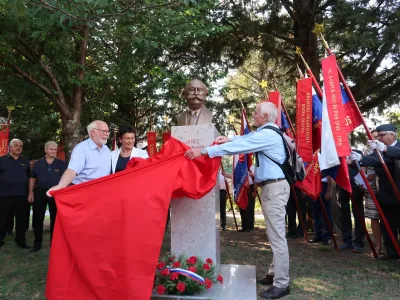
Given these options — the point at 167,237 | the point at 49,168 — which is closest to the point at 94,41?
the point at 49,168

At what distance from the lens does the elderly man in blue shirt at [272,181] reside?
3865 millimetres

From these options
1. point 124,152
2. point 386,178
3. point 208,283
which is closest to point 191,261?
point 208,283

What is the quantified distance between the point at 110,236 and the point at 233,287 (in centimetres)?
149

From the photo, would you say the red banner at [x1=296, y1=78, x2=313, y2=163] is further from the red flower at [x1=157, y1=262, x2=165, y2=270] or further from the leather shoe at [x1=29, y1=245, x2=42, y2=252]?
the leather shoe at [x1=29, y1=245, x2=42, y2=252]

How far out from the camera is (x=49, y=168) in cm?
641

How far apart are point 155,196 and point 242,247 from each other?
3731 millimetres

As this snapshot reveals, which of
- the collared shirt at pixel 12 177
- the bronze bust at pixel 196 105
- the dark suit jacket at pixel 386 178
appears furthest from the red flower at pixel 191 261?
the collared shirt at pixel 12 177

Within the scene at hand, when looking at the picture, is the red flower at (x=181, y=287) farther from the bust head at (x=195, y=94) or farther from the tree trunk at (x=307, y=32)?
the tree trunk at (x=307, y=32)

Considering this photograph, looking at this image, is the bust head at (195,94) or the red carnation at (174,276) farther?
the bust head at (195,94)

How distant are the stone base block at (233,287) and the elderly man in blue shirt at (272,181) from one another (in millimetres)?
218

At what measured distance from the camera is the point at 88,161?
418cm

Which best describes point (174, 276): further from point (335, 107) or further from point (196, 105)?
point (335, 107)

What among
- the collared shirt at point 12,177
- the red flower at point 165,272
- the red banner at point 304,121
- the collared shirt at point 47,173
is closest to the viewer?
the red flower at point 165,272

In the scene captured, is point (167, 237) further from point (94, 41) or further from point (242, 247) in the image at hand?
point (94, 41)
